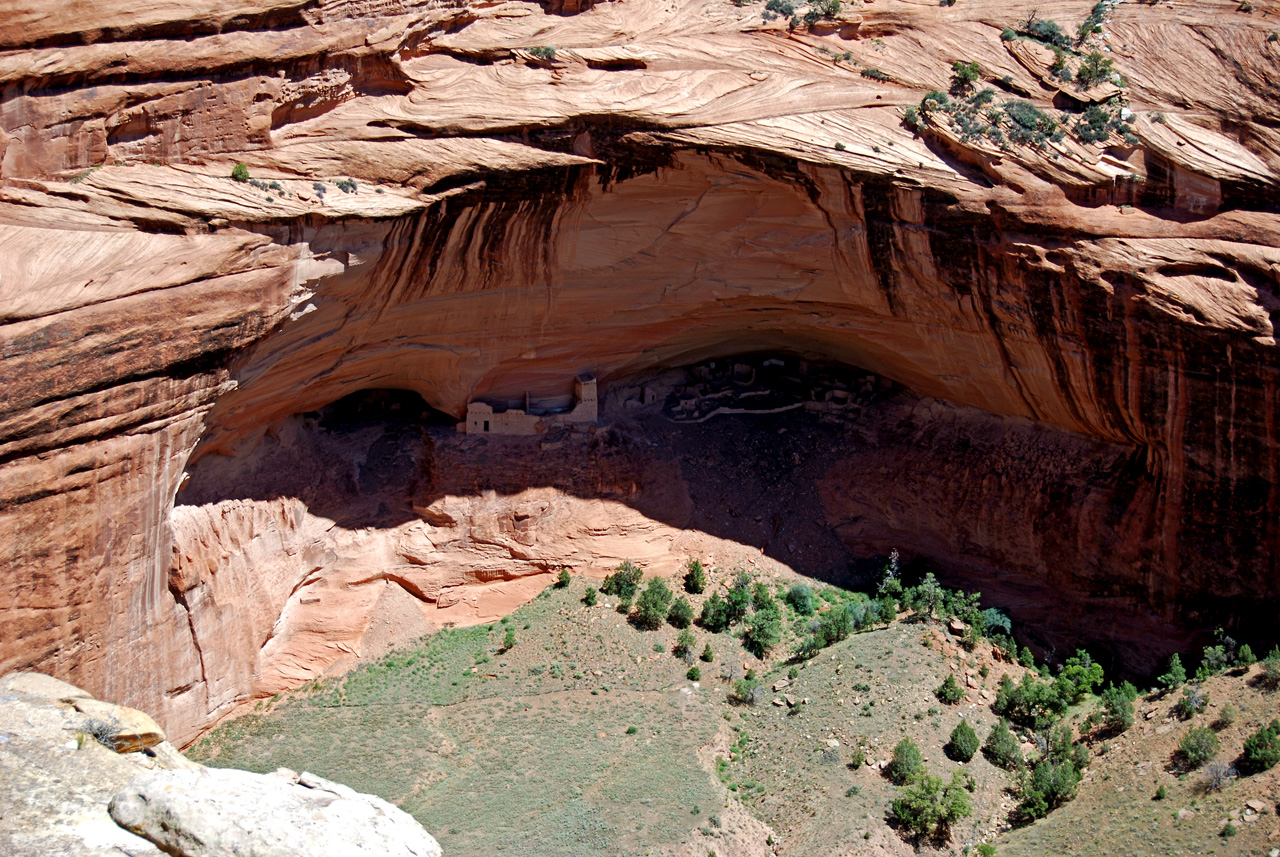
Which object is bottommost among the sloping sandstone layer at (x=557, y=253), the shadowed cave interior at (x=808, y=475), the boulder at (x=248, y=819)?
the shadowed cave interior at (x=808, y=475)

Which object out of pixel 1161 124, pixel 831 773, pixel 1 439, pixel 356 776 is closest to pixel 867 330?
pixel 1161 124

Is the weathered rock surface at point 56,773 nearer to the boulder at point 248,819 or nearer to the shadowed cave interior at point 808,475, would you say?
the boulder at point 248,819

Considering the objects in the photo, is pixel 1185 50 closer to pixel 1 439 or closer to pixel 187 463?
pixel 187 463

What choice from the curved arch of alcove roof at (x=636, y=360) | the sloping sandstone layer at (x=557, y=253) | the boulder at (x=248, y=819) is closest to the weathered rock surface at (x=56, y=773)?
the boulder at (x=248, y=819)

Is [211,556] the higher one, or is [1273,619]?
[211,556]

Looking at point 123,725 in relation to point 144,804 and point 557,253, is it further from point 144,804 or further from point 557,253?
point 557,253

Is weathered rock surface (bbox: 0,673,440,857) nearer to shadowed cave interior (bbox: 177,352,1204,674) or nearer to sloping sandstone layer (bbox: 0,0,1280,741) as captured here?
sloping sandstone layer (bbox: 0,0,1280,741)
